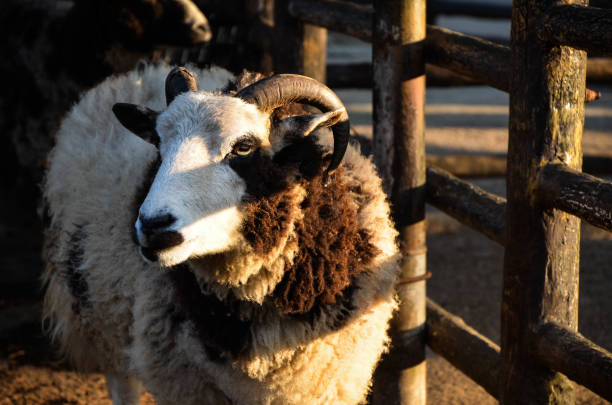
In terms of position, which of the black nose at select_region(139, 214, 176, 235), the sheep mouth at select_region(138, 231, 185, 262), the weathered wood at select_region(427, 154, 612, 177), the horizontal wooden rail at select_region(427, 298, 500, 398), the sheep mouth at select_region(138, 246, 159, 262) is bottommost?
the horizontal wooden rail at select_region(427, 298, 500, 398)

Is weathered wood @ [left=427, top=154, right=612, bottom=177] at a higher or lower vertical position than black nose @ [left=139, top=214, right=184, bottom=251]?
lower

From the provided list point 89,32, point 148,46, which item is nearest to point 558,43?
point 148,46

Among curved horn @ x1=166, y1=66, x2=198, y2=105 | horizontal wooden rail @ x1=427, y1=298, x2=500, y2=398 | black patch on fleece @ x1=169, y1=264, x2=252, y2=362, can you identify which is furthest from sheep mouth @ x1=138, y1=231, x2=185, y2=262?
horizontal wooden rail @ x1=427, y1=298, x2=500, y2=398

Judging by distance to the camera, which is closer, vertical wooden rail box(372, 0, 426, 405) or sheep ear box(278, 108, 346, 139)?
sheep ear box(278, 108, 346, 139)

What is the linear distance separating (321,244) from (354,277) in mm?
250

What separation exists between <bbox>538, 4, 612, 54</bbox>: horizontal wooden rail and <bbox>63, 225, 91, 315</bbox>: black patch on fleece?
253 centimetres

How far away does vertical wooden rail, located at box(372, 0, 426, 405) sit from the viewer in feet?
10.6

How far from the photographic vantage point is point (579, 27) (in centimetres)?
210

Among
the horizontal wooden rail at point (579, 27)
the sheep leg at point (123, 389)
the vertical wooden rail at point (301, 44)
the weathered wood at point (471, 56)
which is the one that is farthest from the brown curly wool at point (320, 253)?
the vertical wooden rail at point (301, 44)

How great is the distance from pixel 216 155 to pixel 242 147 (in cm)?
11

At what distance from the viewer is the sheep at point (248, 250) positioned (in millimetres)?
2479

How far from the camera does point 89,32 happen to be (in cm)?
526

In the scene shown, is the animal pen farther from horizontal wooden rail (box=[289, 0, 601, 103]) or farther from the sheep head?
the sheep head

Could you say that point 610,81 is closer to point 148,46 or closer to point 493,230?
point 493,230
